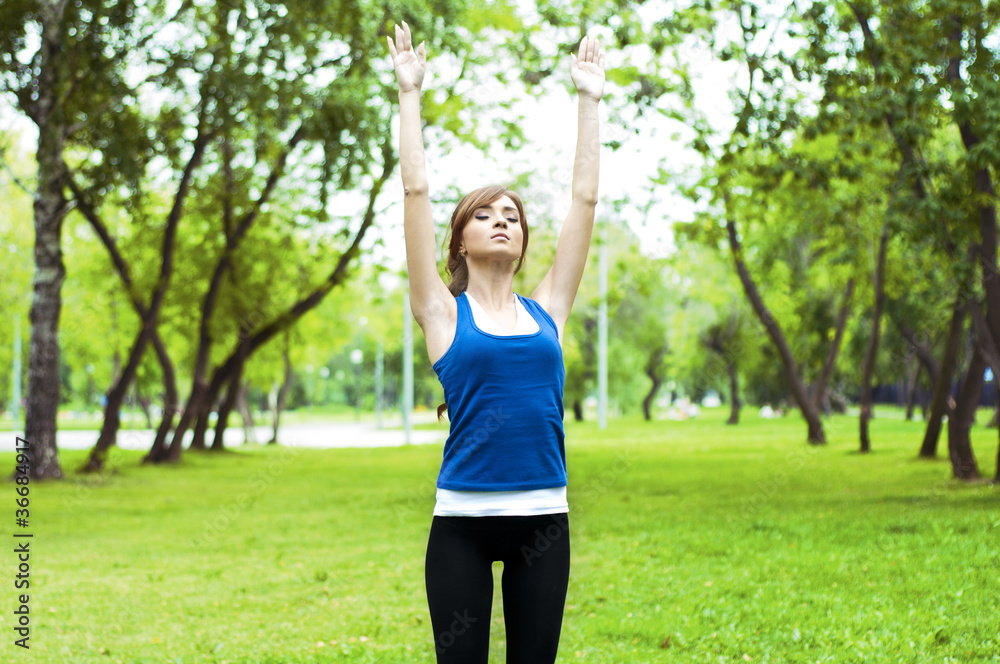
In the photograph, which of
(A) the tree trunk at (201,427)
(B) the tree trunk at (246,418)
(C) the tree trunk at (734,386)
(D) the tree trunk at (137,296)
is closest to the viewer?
(D) the tree trunk at (137,296)

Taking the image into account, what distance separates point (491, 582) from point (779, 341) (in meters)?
22.6

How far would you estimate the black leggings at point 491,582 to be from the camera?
8.55ft

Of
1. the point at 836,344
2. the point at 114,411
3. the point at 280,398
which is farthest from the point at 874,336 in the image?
the point at 280,398

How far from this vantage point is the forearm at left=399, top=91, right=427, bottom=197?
2.84m

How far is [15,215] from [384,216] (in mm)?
21172

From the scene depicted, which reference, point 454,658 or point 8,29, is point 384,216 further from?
point 454,658

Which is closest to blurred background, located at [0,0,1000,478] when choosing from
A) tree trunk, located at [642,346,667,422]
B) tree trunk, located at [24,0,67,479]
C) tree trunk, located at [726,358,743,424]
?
tree trunk, located at [24,0,67,479]

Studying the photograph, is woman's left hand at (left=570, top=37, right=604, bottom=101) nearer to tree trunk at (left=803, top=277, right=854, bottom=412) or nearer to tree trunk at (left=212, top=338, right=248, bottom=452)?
tree trunk at (left=803, top=277, right=854, bottom=412)

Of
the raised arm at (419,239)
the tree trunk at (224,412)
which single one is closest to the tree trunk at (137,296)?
the tree trunk at (224,412)

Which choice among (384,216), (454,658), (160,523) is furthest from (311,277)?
(454,658)

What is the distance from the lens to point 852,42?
511 inches

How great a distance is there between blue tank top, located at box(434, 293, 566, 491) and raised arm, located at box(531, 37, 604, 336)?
415 mm

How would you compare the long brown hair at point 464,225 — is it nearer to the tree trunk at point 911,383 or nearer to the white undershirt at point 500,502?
the white undershirt at point 500,502

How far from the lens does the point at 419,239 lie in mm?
2830
